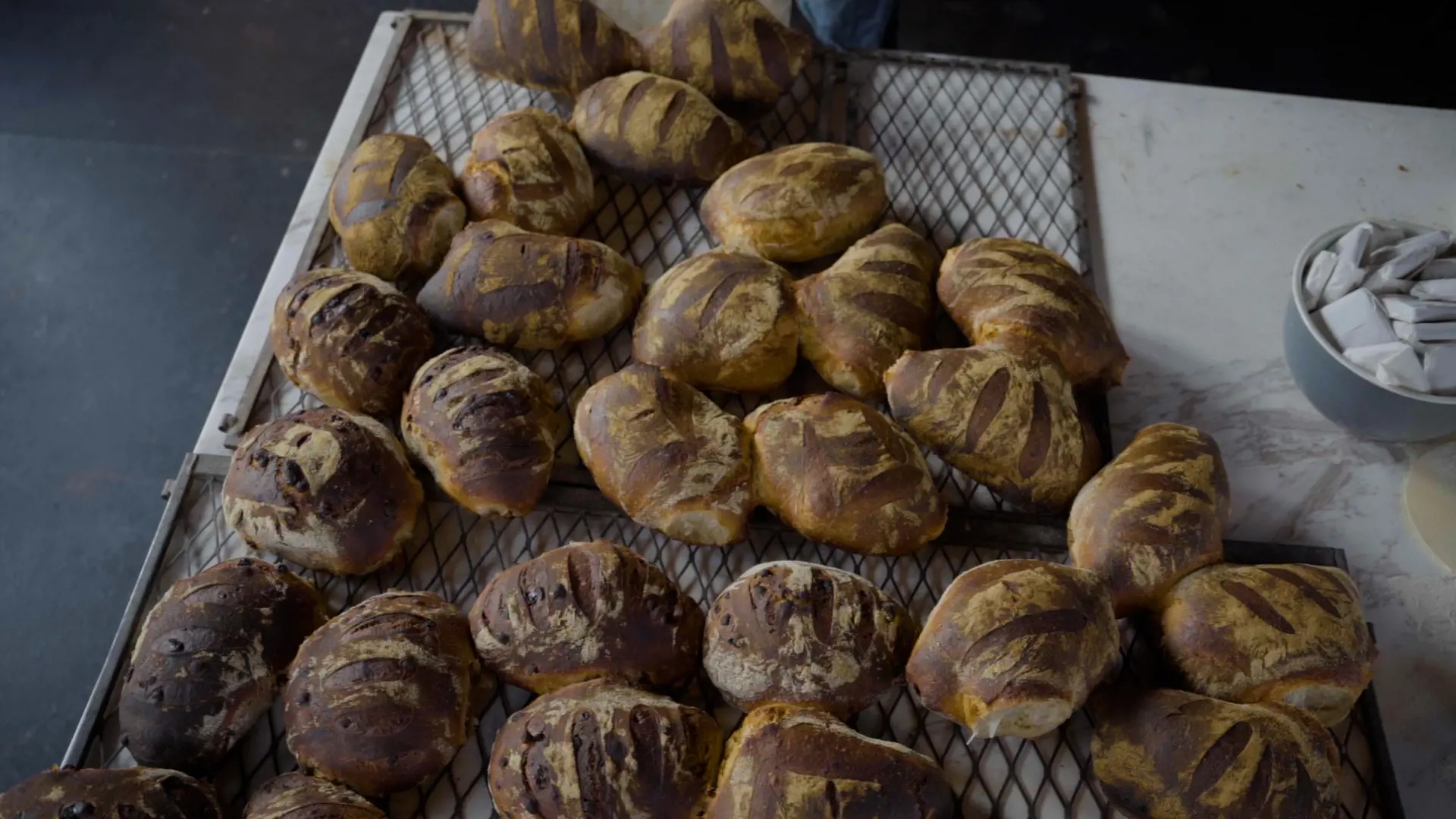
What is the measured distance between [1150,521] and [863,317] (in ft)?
1.17

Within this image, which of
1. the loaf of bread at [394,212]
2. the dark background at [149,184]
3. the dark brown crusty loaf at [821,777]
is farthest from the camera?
the dark background at [149,184]

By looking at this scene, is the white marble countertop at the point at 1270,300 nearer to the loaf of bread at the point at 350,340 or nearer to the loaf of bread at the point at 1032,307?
the loaf of bread at the point at 1032,307

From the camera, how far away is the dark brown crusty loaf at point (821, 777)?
2.53ft

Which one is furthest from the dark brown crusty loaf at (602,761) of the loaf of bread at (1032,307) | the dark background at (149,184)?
the dark background at (149,184)

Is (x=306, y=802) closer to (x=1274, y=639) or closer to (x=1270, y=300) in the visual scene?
(x=1274, y=639)

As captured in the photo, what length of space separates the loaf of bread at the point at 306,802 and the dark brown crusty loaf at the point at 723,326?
0.51 metres

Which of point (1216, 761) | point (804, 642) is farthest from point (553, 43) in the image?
point (1216, 761)

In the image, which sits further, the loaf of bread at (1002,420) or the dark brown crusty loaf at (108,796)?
the loaf of bread at (1002,420)

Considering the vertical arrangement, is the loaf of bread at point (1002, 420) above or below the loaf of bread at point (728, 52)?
A: below

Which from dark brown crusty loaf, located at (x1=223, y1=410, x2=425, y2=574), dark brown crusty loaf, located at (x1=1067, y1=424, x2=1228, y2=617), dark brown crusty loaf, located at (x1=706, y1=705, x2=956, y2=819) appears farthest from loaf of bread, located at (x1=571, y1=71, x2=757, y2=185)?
dark brown crusty loaf, located at (x1=706, y1=705, x2=956, y2=819)

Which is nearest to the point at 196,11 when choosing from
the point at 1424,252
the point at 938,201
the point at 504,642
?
the point at 938,201

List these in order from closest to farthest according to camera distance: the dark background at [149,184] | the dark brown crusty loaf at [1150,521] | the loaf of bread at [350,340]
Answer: the dark brown crusty loaf at [1150,521], the loaf of bread at [350,340], the dark background at [149,184]

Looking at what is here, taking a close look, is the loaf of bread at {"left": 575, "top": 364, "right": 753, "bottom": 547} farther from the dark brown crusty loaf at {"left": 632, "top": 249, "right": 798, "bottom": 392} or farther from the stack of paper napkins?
the stack of paper napkins

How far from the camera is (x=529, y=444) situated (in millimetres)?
1000
